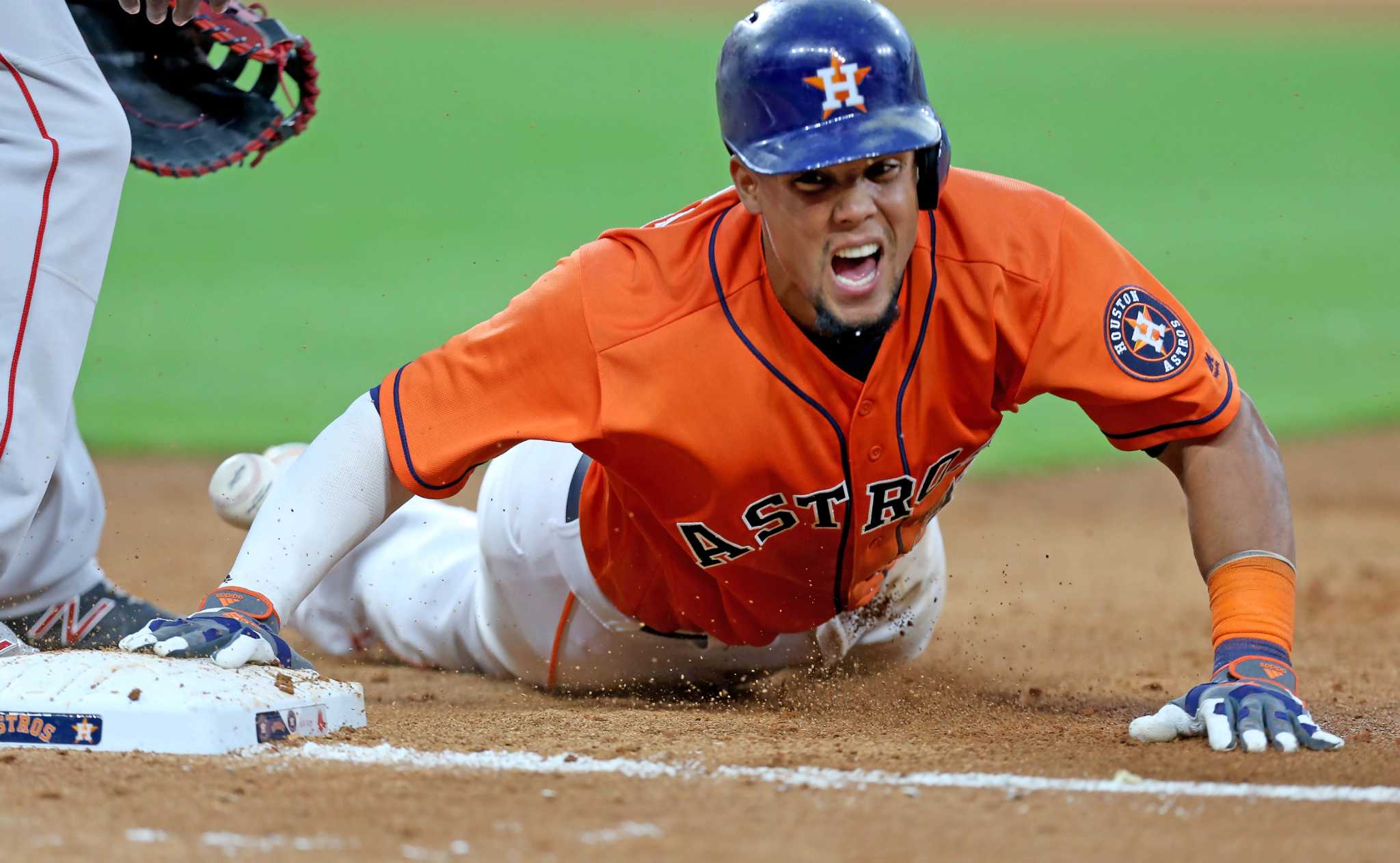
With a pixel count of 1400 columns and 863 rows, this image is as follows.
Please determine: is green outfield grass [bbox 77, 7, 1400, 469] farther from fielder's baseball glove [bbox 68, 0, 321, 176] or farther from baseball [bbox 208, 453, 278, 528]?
fielder's baseball glove [bbox 68, 0, 321, 176]

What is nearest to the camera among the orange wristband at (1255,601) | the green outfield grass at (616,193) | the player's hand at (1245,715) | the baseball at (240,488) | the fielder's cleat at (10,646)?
the player's hand at (1245,715)

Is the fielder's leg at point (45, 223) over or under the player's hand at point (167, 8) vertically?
under

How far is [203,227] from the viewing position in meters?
11.6

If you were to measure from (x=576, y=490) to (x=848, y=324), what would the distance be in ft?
3.36

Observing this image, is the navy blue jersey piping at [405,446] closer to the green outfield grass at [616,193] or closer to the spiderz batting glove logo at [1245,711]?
the spiderz batting glove logo at [1245,711]

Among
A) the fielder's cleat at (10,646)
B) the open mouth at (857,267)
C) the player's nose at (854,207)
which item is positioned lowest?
the fielder's cleat at (10,646)

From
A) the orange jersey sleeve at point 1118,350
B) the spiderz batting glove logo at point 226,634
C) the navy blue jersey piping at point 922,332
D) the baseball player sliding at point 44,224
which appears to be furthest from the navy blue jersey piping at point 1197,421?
the baseball player sliding at point 44,224

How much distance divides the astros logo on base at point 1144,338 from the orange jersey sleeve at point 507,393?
809 millimetres

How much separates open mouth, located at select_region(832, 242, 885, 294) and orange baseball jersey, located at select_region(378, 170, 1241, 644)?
0.14 m

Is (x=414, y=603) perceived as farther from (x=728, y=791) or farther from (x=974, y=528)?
(x=974, y=528)

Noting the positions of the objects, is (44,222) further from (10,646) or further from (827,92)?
(827,92)

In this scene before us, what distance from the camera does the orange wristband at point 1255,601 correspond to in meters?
2.50

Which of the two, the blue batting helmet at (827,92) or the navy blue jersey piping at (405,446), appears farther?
the navy blue jersey piping at (405,446)

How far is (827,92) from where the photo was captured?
2379 mm
